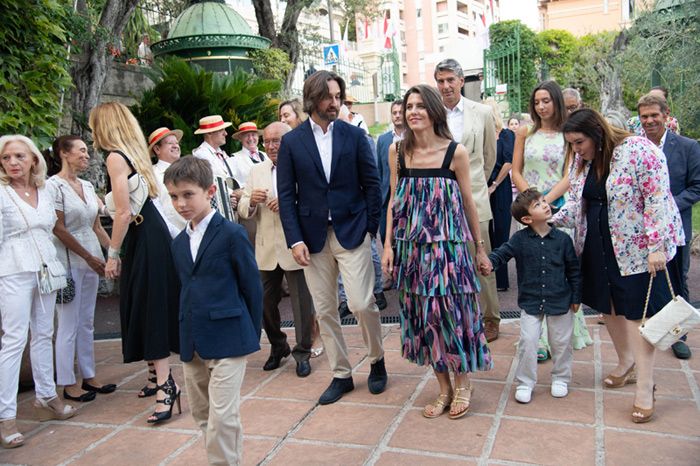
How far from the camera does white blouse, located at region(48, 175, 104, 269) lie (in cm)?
450

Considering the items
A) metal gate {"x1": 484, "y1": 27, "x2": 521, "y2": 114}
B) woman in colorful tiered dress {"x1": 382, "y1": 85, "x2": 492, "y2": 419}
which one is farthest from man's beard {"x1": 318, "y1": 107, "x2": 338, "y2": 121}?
metal gate {"x1": 484, "y1": 27, "x2": 521, "y2": 114}

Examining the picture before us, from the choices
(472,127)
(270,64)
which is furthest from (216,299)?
(270,64)

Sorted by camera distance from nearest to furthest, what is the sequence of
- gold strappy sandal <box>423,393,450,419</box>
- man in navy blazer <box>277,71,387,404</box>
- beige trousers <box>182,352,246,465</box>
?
beige trousers <box>182,352,246,465</box> → gold strappy sandal <box>423,393,450,419</box> → man in navy blazer <box>277,71,387,404</box>

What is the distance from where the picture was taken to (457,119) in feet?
16.4

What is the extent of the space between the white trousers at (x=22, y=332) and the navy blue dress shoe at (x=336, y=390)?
5.93 feet

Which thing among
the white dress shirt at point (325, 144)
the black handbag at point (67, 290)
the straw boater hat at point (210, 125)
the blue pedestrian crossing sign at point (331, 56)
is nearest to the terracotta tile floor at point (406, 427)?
the black handbag at point (67, 290)

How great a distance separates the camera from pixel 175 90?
7492mm

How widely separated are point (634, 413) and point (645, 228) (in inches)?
41.8

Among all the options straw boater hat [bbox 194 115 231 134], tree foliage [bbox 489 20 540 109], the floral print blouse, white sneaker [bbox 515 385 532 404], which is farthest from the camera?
tree foliage [bbox 489 20 540 109]

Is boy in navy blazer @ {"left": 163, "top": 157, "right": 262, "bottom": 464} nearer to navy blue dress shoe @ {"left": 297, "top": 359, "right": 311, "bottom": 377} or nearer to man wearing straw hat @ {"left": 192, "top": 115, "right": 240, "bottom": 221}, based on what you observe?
navy blue dress shoe @ {"left": 297, "top": 359, "right": 311, "bottom": 377}

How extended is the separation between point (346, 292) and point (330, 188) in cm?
69

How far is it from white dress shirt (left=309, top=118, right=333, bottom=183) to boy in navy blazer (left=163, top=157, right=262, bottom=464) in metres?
1.18

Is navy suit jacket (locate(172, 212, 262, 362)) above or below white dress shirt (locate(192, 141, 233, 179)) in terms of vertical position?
below

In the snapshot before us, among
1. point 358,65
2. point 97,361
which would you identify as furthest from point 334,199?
point 358,65
